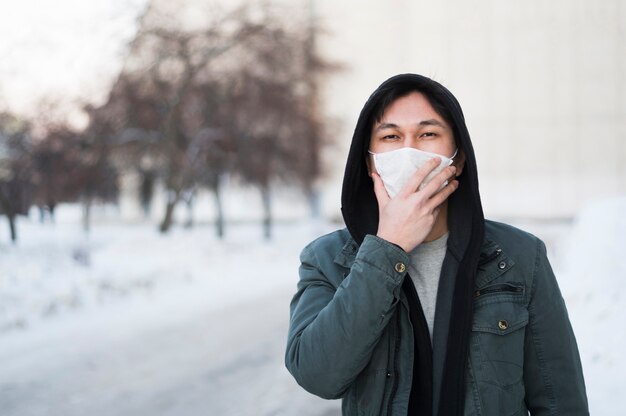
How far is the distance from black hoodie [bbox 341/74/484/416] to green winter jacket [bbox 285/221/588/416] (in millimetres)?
37

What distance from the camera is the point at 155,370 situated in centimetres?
619

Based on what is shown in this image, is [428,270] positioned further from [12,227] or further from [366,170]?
[12,227]

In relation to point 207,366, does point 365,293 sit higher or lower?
higher

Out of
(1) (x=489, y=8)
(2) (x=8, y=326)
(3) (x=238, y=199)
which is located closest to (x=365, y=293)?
(2) (x=8, y=326)

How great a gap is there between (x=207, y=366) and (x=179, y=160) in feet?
47.9

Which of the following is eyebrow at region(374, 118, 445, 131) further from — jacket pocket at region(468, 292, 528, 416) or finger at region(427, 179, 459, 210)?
jacket pocket at region(468, 292, 528, 416)

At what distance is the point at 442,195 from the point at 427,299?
346 millimetres

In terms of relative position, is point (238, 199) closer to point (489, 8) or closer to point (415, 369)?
point (489, 8)

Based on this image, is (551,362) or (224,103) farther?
(224,103)

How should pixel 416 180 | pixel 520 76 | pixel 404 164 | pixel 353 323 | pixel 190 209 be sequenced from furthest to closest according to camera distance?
pixel 520 76 < pixel 190 209 < pixel 404 164 < pixel 416 180 < pixel 353 323

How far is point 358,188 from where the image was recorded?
78.9 inches

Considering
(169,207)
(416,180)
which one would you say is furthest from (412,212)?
(169,207)

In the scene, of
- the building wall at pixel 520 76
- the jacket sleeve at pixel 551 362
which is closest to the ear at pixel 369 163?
the jacket sleeve at pixel 551 362

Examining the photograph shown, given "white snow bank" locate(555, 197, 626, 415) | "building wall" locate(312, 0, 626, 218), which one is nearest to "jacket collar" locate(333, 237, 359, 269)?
"white snow bank" locate(555, 197, 626, 415)
